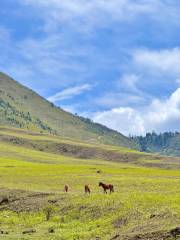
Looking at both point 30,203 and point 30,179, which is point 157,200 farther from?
point 30,179

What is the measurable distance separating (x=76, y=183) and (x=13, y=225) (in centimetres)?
2916

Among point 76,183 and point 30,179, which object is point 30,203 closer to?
point 76,183

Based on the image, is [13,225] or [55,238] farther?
[13,225]

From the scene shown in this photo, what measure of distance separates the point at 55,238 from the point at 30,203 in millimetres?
17141

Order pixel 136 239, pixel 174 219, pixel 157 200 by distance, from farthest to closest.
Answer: pixel 157 200
pixel 174 219
pixel 136 239

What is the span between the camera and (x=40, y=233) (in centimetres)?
4134

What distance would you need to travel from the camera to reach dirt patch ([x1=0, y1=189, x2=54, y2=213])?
5409 cm

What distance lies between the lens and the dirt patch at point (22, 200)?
54.1 m

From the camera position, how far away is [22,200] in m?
57.4

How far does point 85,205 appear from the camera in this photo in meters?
48.7

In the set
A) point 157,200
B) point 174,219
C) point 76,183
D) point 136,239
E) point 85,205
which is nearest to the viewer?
point 136,239

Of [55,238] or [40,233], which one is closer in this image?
[55,238]

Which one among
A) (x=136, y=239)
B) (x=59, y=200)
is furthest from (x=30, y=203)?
(x=136, y=239)

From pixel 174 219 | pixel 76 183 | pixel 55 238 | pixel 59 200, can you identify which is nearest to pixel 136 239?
pixel 174 219
